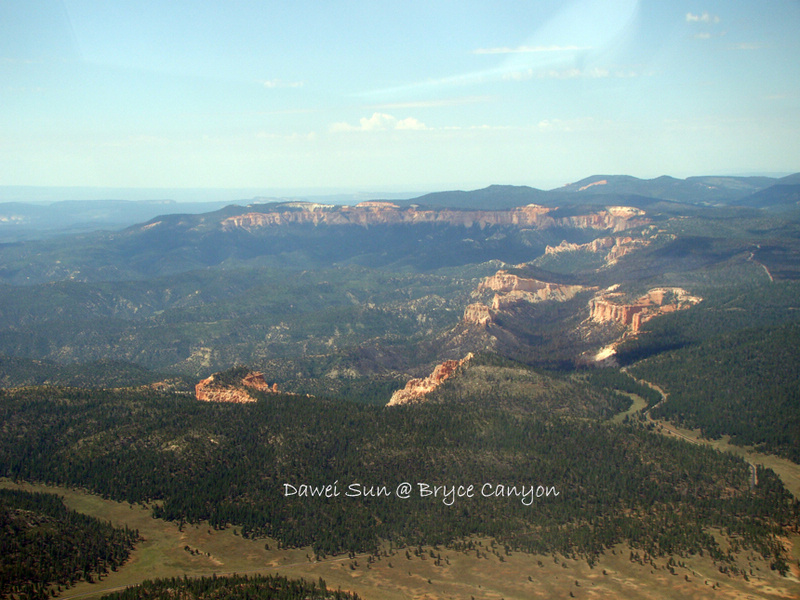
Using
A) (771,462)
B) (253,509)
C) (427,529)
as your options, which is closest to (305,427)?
(253,509)

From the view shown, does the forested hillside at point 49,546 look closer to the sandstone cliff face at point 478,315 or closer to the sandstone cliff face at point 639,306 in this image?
the sandstone cliff face at point 478,315

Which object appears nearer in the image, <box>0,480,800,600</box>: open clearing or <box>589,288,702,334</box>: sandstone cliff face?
<box>0,480,800,600</box>: open clearing

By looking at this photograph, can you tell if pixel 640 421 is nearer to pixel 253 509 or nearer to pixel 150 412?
pixel 253 509

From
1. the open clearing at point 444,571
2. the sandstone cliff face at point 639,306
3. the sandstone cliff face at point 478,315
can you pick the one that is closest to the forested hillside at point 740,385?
the sandstone cliff face at point 639,306

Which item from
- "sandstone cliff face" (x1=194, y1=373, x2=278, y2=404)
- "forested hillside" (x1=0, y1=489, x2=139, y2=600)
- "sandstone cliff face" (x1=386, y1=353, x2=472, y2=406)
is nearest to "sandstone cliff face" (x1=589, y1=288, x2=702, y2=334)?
"sandstone cliff face" (x1=386, y1=353, x2=472, y2=406)

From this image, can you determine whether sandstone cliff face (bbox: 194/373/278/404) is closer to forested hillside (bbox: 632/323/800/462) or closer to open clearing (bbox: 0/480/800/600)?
open clearing (bbox: 0/480/800/600)
